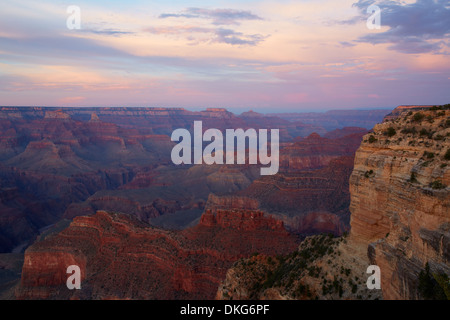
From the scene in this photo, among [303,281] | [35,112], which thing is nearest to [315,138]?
[303,281]

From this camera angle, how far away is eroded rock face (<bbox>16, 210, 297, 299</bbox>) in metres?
31.8

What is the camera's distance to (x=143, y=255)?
3459 cm

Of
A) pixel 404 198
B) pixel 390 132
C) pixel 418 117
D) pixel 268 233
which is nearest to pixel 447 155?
pixel 404 198

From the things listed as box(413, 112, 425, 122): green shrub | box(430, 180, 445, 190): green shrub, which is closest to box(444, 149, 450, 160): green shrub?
box(430, 180, 445, 190): green shrub

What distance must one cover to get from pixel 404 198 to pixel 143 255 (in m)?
25.4

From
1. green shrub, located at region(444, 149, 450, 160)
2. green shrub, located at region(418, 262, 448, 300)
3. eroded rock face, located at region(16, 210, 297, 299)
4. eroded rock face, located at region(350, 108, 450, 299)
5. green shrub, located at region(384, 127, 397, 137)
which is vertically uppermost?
green shrub, located at region(384, 127, 397, 137)

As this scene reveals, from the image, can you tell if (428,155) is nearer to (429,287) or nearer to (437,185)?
(437,185)

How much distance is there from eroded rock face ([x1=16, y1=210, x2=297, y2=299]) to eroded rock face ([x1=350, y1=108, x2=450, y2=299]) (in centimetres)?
1604

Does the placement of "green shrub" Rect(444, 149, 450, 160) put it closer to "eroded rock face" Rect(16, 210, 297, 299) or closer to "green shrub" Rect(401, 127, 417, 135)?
"green shrub" Rect(401, 127, 417, 135)

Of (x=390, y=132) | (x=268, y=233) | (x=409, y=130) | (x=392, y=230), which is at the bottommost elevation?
(x=268, y=233)

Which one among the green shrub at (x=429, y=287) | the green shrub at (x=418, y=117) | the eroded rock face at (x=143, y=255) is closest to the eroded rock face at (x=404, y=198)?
the green shrub at (x=418, y=117)

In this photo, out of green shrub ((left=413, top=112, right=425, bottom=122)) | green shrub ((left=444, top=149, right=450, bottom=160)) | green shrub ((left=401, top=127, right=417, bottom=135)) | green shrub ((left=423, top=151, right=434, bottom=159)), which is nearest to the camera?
green shrub ((left=444, top=149, right=450, bottom=160))

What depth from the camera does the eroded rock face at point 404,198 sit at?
522 inches

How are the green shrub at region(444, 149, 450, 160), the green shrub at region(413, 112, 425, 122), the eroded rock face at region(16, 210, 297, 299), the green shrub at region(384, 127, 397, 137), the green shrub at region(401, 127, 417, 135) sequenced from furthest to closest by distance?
the eroded rock face at region(16, 210, 297, 299) → the green shrub at region(384, 127, 397, 137) → the green shrub at region(413, 112, 425, 122) → the green shrub at region(401, 127, 417, 135) → the green shrub at region(444, 149, 450, 160)
